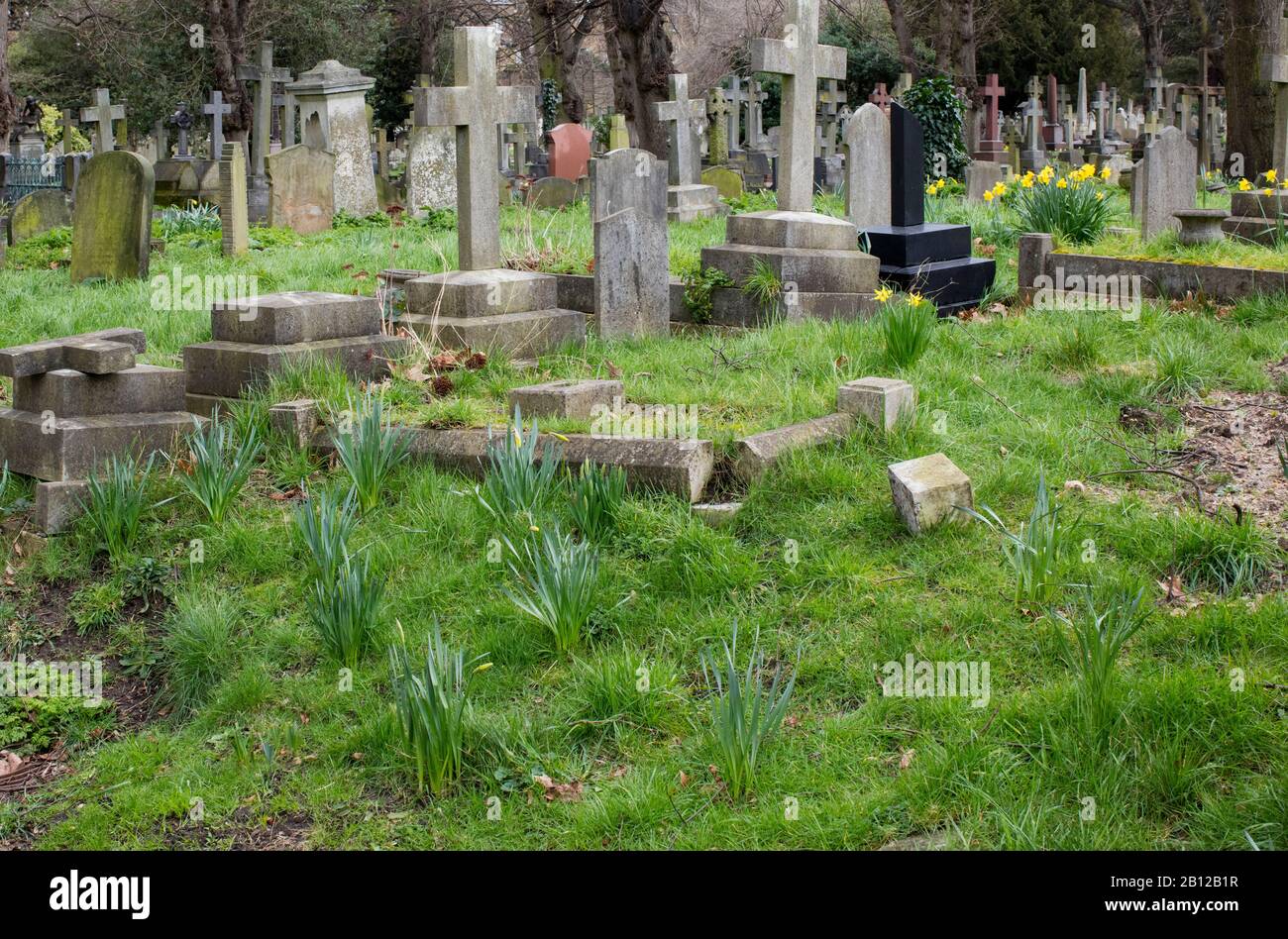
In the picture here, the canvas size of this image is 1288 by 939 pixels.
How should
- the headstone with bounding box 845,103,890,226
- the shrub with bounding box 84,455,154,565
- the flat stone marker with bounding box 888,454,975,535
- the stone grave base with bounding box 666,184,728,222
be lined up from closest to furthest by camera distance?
the flat stone marker with bounding box 888,454,975,535
the shrub with bounding box 84,455,154,565
the headstone with bounding box 845,103,890,226
the stone grave base with bounding box 666,184,728,222

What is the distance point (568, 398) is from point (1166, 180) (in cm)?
686

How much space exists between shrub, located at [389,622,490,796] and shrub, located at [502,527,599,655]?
0.53 m

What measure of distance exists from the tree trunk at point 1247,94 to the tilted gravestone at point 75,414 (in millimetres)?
13875

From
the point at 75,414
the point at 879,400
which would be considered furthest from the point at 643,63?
the point at 879,400

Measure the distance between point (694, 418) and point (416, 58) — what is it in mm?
29736

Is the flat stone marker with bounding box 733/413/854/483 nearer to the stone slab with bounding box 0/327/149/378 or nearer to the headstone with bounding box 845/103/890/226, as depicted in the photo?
the stone slab with bounding box 0/327/149/378

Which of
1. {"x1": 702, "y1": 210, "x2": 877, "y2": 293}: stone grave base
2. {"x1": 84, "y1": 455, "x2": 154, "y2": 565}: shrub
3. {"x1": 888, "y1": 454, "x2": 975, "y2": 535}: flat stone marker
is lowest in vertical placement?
{"x1": 84, "y1": 455, "x2": 154, "y2": 565}: shrub

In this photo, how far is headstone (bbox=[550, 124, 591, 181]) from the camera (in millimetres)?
22969

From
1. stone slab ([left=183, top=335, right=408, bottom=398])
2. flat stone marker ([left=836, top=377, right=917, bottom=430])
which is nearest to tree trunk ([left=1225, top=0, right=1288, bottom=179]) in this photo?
flat stone marker ([left=836, top=377, right=917, bottom=430])

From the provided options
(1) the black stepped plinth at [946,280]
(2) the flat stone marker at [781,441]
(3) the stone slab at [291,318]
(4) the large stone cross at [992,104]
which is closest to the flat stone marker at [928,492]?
(2) the flat stone marker at [781,441]

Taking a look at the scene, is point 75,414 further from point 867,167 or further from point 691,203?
point 691,203

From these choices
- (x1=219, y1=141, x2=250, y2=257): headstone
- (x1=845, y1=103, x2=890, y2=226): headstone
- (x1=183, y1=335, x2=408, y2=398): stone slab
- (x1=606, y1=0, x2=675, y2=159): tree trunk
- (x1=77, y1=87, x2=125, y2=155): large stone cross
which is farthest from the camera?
(x1=606, y1=0, x2=675, y2=159): tree trunk

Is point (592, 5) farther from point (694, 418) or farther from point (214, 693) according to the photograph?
point (214, 693)

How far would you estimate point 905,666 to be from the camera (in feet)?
15.0
